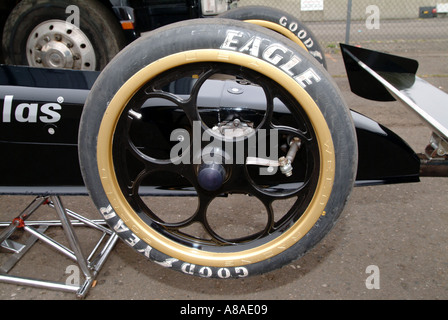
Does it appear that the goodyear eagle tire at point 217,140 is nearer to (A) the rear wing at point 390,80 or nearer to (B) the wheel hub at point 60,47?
(A) the rear wing at point 390,80

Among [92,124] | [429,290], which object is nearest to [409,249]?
[429,290]

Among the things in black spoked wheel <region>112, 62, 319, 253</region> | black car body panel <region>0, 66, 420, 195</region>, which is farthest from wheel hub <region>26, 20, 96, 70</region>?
black spoked wheel <region>112, 62, 319, 253</region>

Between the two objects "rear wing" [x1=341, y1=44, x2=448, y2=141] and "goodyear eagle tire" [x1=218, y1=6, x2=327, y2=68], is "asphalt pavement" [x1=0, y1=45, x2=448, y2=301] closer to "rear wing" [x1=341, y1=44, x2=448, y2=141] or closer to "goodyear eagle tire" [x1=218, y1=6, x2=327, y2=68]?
"rear wing" [x1=341, y1=44, x2=448, y2=141]

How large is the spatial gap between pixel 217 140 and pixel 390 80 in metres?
0.91

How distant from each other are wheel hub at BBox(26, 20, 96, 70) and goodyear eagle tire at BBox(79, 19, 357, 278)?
1.45 meters

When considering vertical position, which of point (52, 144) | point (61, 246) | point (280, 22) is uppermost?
point (280, 22)

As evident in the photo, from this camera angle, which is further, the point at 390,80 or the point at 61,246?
the point at 61,246

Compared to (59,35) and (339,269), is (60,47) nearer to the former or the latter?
(59,35)

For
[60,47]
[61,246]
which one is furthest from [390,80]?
[60,47]

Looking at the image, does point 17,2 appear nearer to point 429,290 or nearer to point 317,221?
point 317,221

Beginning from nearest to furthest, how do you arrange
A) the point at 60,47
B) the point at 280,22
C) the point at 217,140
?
the point at 217,140 < the point at 280,22 < the point at 60,47

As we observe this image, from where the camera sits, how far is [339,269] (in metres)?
1.96

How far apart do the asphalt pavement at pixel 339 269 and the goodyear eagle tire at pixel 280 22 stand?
3.39 feet

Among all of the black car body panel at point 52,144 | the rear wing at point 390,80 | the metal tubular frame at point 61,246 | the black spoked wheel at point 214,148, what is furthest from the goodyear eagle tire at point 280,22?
the metal tubular frame at point 61,246
